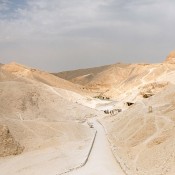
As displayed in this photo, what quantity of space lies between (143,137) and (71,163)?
257 inches

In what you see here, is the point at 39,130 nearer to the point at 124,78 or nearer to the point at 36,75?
the point at 36,75

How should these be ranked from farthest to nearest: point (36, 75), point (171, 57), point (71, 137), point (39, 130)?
point (36, 75), point (171, 57), point (39, 130), point (71, 137)

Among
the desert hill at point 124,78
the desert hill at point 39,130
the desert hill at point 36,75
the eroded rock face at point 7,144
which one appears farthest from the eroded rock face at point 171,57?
the eroded rock face at point 7,144

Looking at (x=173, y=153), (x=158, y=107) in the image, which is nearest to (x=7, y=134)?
(x=158, y=107)

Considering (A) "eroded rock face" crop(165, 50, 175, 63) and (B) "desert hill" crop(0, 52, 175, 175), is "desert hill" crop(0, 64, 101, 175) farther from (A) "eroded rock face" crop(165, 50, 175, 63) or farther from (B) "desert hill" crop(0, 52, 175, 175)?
Result: (A) "eroded rock face" crop(165, 50, 175, 63)

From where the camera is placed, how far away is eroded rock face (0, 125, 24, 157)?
31547 millimetres

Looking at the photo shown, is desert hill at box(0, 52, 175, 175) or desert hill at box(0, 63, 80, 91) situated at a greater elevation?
desert hill at box(0, 52, 175, 175)

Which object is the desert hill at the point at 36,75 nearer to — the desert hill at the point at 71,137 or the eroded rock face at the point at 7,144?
the desert hill at the point at 71,137

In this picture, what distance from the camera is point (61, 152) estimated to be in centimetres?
2969

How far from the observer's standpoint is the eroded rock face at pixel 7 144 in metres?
31.5

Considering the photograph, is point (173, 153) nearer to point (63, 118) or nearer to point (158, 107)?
point (158, 107)

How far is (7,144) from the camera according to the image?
32344 millimetres

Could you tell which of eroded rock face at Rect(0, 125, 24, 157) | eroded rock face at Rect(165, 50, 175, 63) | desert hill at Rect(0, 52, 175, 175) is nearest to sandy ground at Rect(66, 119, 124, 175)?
desert hill at Rect(0, 52, 175, 175)

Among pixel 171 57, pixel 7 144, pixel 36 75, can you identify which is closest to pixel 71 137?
pixel 7 144
